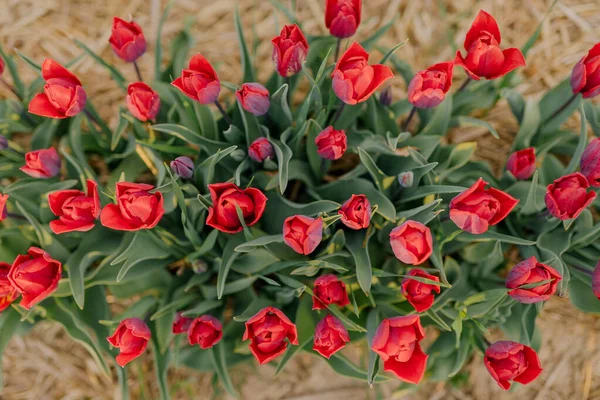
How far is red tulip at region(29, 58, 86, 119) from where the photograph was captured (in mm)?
895

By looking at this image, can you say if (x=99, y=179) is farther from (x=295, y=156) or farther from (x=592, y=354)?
(x=592, y=354)

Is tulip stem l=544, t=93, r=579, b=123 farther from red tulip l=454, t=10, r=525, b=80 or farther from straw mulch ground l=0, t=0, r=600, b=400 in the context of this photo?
red tulip l=454, t=10, r=525, b=80

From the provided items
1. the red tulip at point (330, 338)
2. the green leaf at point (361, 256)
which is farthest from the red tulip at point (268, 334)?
the green leaf at point (361, 256)

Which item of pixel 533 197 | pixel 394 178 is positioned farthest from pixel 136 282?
pixel 533 197

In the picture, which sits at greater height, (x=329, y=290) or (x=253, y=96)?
(x=253, y=96)

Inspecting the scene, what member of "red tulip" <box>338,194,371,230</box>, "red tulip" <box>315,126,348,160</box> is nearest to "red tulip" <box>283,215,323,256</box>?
"red tulip" <box>338,194,371,230</box>

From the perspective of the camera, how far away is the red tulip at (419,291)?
883 millimetres

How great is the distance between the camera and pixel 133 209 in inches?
30.8

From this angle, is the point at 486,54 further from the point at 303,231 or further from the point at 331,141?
the point at 303,231

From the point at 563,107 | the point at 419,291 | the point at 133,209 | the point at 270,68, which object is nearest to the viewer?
the point at 133,209

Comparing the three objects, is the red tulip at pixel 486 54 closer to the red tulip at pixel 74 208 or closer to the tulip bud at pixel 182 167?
the tulip bud at pixel 182 167

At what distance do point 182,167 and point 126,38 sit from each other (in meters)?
0.32

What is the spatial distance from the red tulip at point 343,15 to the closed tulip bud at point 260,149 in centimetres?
26

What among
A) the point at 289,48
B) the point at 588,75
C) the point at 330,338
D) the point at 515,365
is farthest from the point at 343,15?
the point at 515,365
